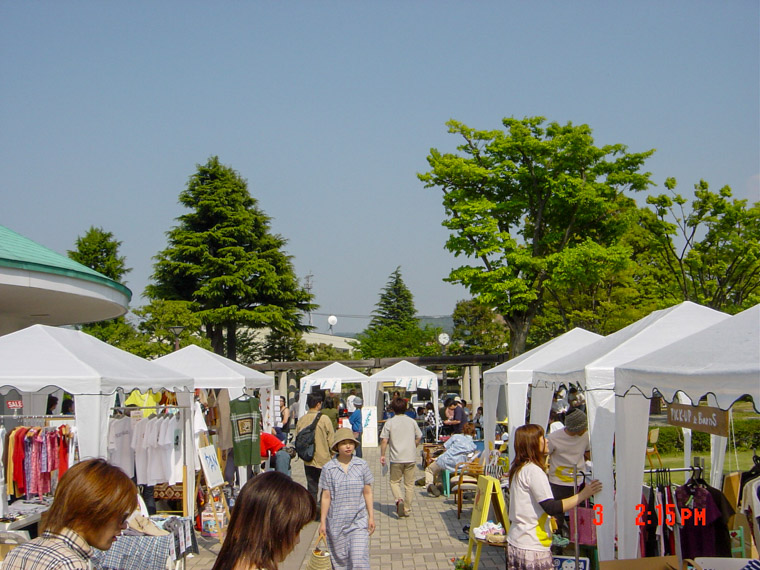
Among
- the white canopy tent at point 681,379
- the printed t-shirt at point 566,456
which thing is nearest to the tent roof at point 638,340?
the printed t-shirt at point 566,456

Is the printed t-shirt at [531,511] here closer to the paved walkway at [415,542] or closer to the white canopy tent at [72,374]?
the paved walkway at [415,542]

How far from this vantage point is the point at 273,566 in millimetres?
2451

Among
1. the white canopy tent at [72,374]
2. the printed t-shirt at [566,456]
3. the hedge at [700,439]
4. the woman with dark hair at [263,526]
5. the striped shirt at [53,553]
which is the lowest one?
the hedge at [700,439]

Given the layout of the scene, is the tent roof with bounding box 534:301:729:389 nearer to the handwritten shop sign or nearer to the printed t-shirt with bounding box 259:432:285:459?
the handwritten shop sign

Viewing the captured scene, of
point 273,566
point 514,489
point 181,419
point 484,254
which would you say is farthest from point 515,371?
point 484,254

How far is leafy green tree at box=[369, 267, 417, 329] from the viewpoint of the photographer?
70312 mm

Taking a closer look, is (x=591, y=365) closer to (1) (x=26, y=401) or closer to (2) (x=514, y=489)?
(2) (x=514, y=489)

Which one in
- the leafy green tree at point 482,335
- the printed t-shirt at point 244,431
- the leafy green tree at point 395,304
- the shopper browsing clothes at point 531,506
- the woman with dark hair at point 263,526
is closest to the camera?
the woman with dark hair at point 263,526

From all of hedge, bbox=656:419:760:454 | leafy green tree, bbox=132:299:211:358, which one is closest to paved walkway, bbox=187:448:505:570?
hedge, bbox=656:419:760:454

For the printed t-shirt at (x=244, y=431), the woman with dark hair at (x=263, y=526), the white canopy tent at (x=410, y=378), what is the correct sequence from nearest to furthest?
1. the woman with dark hair at (x=263, y=526)
2. the printed t-shirt at (x=244, y=431)
3. the white canopy tent at (x=410, y=378)

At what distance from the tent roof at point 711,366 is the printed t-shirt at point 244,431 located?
20.4 ft

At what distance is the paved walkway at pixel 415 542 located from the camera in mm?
8320

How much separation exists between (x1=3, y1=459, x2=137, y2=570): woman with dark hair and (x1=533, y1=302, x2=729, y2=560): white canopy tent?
501 cm

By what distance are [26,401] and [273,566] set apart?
46.2ft
